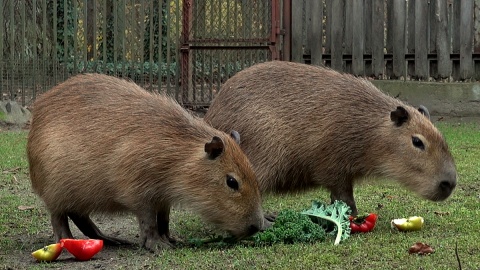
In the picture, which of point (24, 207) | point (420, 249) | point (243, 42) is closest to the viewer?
point (420, 249)

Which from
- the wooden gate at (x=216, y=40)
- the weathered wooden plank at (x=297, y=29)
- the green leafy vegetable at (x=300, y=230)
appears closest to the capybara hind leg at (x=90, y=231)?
the green leafy vegetable at (x=300, y=230)

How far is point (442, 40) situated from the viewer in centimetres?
1164

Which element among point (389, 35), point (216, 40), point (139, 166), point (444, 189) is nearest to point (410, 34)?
point (389, 35)

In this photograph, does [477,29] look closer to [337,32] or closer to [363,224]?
[337,32]

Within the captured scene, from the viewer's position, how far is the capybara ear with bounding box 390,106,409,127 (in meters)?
5.86

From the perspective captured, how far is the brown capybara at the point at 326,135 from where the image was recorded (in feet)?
19.4

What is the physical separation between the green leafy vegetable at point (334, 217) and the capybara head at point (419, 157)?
529 millimetres

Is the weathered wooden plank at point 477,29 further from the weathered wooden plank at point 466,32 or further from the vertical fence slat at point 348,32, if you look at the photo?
the vertical fence slat at point 348,32

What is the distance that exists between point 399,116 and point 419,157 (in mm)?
299

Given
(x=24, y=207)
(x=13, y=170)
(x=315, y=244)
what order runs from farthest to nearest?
1. (x=13, y=170)
2. (x=24, y=207)
3. (x=315, y=244)

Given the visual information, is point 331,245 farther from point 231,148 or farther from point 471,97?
point 471,97

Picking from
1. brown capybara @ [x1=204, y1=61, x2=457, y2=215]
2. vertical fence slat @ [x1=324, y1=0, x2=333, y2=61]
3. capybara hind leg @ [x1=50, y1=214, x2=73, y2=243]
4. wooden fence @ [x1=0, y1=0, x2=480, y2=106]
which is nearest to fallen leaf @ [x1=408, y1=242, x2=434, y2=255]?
brown capybara @ [x1=204, y1=61, x2=457, y2=215]

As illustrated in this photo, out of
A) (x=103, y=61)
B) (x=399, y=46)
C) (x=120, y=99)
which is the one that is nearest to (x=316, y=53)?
(x=399, y=46)

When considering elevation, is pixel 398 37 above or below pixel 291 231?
above
